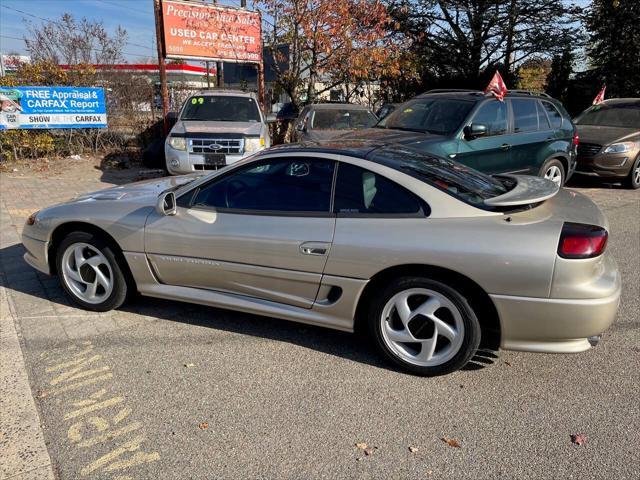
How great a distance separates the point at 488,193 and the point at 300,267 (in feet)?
4.63

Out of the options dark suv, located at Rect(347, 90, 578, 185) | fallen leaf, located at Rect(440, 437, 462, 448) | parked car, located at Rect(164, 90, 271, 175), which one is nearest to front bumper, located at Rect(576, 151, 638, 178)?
dark suv, located at Rect(347, 90, 578, 185)

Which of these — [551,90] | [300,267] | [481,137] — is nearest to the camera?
[300,267]

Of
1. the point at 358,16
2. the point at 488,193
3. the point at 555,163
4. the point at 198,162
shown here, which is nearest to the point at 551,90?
the point at 358,16

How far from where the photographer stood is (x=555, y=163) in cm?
864

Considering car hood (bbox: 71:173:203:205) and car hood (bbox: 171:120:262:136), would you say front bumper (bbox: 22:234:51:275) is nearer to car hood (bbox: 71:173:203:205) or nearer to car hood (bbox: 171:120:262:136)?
car hood (bbox: 71:173:203:205)

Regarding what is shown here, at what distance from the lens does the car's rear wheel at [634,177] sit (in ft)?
33.4

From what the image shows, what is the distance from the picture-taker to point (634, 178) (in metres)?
10.3

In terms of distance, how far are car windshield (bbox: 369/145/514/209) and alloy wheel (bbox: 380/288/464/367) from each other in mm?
695

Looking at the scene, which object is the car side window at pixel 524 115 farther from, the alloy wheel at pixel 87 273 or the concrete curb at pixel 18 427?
the concrete curb at pixel 18 427

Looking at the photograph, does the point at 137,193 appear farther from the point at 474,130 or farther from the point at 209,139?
the point at 209,139

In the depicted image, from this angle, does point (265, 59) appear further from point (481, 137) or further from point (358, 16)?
point (481, 137)

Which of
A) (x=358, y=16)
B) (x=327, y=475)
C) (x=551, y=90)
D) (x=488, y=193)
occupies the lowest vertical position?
(x=327, y=475)

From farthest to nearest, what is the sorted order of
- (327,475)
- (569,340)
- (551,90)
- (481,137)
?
(551,90)
(481,137)
(569,340)
(327,475)

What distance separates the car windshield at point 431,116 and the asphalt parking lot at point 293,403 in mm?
3922
